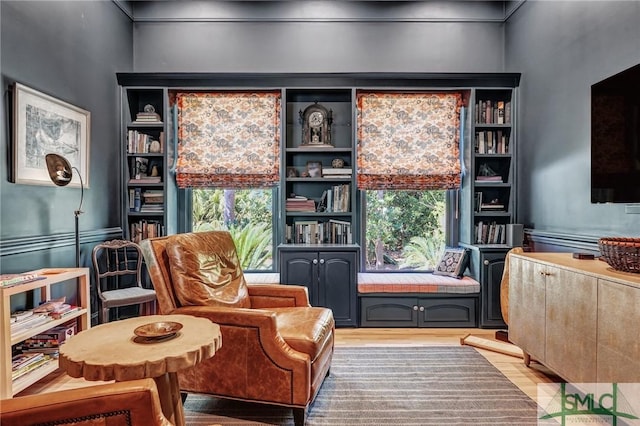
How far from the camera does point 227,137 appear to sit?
416 cm

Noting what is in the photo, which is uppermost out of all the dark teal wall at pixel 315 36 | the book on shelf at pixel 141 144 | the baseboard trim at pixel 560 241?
the dark teal wall at pixel 315 36

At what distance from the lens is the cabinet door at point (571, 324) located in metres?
2.03

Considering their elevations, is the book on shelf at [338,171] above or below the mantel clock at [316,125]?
below

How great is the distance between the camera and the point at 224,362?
82.2 inches

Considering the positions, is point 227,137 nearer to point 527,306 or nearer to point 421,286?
point 421,286

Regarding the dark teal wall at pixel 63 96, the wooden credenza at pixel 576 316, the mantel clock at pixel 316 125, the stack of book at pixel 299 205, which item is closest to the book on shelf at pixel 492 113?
the mantel clock at pixel 316 125

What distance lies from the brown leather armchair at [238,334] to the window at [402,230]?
1.96 m

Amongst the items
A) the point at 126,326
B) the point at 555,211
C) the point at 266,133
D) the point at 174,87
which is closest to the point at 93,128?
the point at 174,87

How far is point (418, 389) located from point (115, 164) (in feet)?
11.7

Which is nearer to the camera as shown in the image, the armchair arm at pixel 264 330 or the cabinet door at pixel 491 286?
the armchair arm at pixel 264 330

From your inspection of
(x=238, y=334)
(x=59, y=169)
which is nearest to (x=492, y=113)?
(x=238, y=334)

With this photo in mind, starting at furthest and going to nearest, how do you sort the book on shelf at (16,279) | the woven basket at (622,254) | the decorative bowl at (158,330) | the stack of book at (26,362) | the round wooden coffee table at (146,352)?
1. the stack of book at (26,362)
2. the book on shelf at (16,279)
3. the woven basket at (622,254)
4. the decorative bowl at (158,330)
5. the round wooden coffee table at (146,352)

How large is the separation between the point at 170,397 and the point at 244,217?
9.39ft

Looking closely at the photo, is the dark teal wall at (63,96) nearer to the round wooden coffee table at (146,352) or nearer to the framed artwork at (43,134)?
the framed artwork at (43,134)
